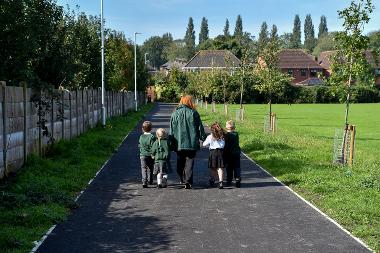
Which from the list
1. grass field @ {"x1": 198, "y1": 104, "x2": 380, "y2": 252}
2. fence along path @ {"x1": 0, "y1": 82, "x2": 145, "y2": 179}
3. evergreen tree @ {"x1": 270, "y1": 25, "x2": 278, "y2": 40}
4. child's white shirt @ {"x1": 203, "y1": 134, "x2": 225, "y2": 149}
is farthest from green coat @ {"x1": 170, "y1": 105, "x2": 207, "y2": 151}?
evergreen tree @ {"x1": 270, "y1": 25, "x2": 278, "y2": 40}

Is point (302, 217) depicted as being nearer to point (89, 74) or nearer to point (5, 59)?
point (5, 59)

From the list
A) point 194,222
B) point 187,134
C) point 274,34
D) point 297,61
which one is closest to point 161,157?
point 187,134

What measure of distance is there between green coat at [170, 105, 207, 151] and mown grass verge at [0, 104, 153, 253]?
2273 mm

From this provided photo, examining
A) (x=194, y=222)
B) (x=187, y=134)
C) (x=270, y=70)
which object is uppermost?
(x=270, y=70)

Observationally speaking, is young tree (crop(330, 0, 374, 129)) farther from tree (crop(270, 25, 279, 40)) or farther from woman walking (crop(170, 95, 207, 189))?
tree (crop(270, 25, 279, 40))

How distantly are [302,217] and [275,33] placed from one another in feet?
69.8

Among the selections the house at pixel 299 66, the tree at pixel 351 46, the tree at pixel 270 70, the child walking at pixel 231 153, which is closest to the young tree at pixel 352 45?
the tree at pixel 351 46

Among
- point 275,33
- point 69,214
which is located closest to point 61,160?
point 69,214

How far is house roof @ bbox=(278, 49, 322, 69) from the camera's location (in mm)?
115062

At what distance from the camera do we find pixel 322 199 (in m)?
9.41

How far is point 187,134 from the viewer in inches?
421

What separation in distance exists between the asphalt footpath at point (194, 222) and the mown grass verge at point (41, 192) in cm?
25

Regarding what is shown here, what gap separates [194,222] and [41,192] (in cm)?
316

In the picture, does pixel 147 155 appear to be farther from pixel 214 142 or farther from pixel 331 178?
pixel 331 178
